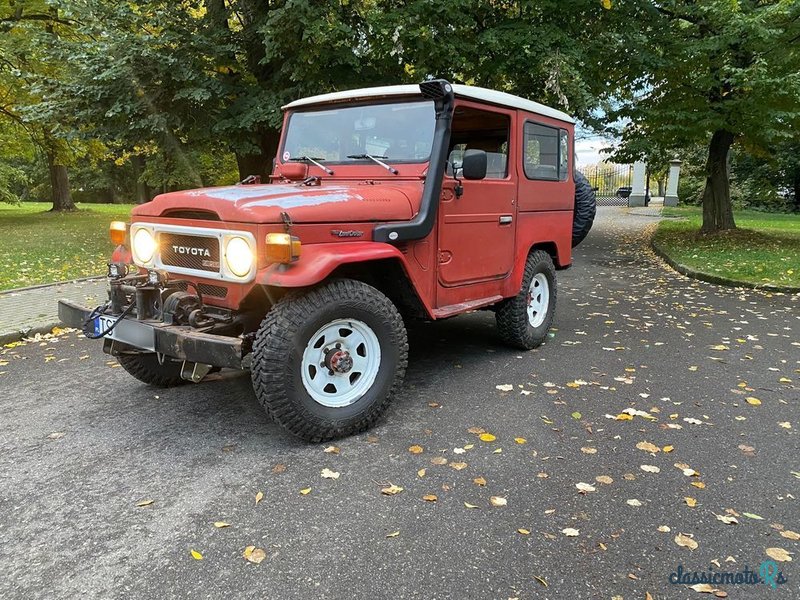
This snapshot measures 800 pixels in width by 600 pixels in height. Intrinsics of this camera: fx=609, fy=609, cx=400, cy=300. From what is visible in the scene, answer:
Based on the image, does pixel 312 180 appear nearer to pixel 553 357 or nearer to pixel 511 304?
pixel 511 304

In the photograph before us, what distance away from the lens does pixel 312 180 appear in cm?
458

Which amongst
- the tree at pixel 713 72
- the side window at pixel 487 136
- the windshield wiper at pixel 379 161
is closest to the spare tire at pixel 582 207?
the side window at pixel 487 136

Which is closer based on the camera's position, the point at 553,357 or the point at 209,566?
the point at 209,566

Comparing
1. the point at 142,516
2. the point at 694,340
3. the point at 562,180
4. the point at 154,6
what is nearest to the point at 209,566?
the point at 142,516

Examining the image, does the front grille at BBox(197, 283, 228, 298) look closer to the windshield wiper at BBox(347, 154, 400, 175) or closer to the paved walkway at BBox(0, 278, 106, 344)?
the windshield wiper at BBox(347, 154, 400, 175)

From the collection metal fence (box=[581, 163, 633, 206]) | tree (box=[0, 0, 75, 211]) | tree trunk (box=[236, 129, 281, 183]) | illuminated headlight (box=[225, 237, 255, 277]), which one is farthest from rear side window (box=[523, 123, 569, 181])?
metal fence (box=[581, 163, 633, 206])

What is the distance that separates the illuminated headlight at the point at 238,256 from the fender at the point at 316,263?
4.1 inches

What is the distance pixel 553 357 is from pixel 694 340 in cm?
172

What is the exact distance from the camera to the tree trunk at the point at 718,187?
14.9 metres

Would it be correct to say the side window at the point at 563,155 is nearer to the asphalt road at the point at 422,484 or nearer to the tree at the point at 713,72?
the asphalt road at the point at 422,484

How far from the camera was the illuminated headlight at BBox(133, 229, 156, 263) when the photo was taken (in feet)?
13.5

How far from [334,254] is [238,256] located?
56 cm

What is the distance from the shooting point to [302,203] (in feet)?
12.0

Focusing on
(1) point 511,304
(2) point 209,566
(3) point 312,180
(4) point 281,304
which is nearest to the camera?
(2) point 209,566
